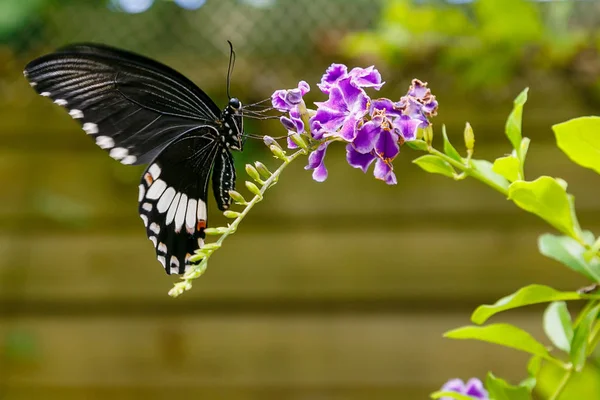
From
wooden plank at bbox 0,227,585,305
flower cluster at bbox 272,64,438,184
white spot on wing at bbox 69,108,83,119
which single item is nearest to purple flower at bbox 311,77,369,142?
flower cluster at bbox 272,64,438,184

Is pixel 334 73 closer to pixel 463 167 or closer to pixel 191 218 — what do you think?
pixel 463 167

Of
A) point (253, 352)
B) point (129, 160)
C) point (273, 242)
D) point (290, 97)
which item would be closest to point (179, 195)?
point (129, 160)

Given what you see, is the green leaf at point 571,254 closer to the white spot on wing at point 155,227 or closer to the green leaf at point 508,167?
the green leaf at point 508,167

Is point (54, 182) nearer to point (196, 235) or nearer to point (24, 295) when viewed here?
point (24, 295)

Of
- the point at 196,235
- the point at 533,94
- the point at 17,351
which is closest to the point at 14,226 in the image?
the point at 17,351

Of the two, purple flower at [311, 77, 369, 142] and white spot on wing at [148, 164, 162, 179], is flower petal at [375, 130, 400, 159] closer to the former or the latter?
purple flower at [311, 77, 369, 142]

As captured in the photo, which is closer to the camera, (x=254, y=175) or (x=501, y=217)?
(x=254, y=175)

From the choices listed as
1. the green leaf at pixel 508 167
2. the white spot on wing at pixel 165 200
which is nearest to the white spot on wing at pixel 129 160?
the white spot on wing at pixel 165 200
